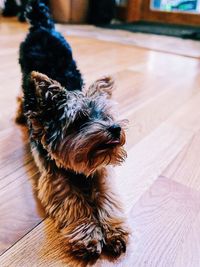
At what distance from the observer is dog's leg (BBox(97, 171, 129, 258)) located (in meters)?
0.99

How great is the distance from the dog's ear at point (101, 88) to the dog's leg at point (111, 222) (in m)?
0.33

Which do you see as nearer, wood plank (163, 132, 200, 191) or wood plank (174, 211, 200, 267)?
wood plank (174, 211, 200, 267)

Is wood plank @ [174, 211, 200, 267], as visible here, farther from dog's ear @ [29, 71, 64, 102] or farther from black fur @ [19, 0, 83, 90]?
black fur @ [19, 0, 83, 90]

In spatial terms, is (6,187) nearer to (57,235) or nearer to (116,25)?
(57,235)

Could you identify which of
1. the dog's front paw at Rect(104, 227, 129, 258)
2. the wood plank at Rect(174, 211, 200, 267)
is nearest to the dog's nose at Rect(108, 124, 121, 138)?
the dog's front paw at Rect(104, 227, 129, 258)

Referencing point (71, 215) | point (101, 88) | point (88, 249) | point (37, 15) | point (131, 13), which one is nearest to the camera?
point (88, 249)

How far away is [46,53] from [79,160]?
28.2 inches

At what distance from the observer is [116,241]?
99 cm

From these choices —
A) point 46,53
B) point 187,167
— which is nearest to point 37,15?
point 46,53

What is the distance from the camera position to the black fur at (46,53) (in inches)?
56.2

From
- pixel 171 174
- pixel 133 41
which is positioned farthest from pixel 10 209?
pixel 133 41

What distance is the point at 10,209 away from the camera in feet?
3.78

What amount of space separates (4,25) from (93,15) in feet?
4.87

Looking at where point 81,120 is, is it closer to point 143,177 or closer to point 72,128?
point 72,128
